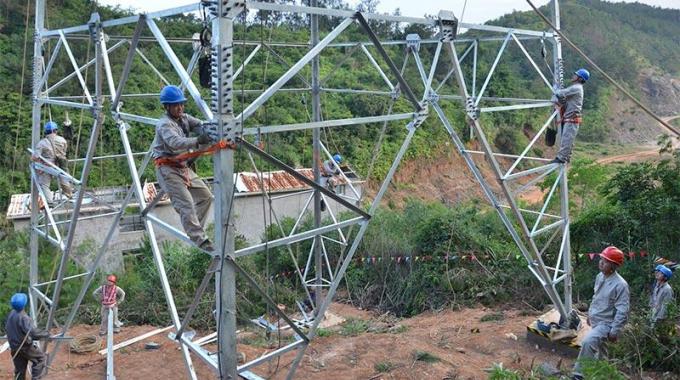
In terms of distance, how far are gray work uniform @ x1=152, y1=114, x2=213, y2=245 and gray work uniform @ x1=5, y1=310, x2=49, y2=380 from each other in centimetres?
345

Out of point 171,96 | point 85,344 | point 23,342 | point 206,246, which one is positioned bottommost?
point 85,344

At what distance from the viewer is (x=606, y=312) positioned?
26.2 feet

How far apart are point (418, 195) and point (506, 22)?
3206 cm

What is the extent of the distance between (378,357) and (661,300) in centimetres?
395

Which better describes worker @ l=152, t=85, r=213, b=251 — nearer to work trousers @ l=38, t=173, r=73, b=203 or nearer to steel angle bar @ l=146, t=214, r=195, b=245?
steel angle bar @ l=146, t=214, r=195, b=245

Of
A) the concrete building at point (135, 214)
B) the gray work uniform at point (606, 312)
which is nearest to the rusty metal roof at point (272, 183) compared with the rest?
the concrete building at point (135, 214)

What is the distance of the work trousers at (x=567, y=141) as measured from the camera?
10125 mm

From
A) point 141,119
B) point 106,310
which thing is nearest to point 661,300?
point 141,119

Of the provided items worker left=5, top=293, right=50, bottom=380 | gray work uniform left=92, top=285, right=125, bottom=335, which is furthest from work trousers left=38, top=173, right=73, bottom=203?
worker left=5, top=293, right=50, bottom=380

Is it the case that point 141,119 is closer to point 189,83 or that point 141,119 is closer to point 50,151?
point 189,83

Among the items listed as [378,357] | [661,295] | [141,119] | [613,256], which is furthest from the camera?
[378,357]

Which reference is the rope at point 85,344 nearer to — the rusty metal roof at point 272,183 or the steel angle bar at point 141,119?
the steel angle bar at point 141,119

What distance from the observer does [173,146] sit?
6.44 meters

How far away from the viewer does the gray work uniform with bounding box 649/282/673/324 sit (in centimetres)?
843
